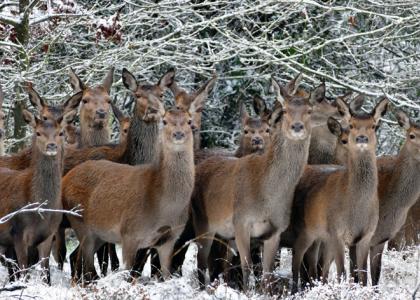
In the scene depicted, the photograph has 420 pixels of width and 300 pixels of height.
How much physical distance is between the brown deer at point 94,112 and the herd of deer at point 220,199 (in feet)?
5.61

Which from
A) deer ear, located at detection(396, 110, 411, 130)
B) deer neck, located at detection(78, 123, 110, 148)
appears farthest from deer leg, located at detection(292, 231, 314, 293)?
deer neck, located at detection(78, 123, 110, 148)

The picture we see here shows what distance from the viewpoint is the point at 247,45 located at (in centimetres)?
1556

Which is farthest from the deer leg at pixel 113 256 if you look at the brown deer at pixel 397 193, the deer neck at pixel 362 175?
the deer neck at pixel 362 175

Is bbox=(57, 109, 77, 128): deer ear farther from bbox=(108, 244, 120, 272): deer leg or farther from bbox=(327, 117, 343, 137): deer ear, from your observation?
bbox=(327, 117, 343, 137): deer ear

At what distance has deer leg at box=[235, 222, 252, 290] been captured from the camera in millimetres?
10328

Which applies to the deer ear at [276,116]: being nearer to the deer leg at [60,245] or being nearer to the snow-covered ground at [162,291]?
the snow-covered ground at [162,291]

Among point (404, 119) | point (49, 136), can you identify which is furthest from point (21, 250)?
point (404, 119)

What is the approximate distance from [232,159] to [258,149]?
120 centimetres

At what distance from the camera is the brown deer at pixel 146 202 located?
1013cm

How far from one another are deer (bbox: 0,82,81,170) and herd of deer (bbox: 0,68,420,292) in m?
0.02

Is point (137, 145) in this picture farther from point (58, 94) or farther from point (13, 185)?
point (58, 94)

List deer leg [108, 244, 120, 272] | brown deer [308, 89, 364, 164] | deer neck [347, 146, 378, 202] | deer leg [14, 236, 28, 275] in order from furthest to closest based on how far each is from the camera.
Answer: brown deer [308, 89, 364, 164] < deer leg [108, 244, 120, 272] < deer neck [347, 146, 378, 202] < deer leg [14, 236, 28, 275]

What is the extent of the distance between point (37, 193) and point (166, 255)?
136 cm

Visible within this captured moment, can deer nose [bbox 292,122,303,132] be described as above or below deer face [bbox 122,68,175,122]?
below
